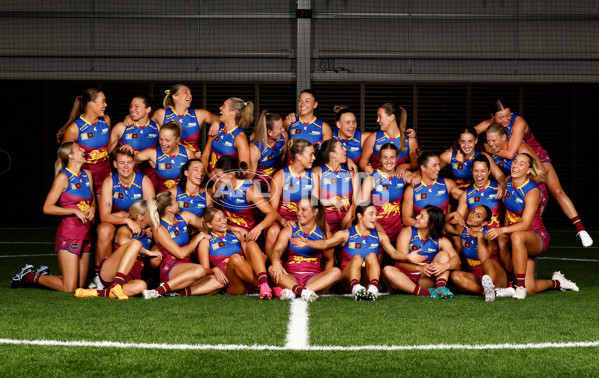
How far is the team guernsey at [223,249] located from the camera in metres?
5.89

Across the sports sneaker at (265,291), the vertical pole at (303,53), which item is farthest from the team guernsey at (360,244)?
the vertical pole at (303,53)

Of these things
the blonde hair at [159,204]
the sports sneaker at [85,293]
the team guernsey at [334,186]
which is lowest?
the sports sneaker at [85,293]

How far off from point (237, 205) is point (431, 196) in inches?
73.5

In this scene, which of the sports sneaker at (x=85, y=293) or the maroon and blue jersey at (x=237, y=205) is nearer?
the sports sneaker at (x=85, y=293)

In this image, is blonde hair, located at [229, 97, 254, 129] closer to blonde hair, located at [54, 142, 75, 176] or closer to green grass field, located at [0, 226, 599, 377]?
blonde hair, located at [54, 142, 75, 176]

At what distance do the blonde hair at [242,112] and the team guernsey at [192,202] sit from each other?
1002mm

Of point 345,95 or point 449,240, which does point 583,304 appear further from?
point 345,95

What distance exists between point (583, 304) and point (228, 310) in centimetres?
282

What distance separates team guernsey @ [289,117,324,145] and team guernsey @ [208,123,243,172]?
0.63 metres

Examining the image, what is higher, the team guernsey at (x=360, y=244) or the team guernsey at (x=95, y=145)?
the team guernsey at (x=95, y=145)

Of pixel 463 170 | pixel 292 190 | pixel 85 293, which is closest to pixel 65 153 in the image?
pixel 85 293

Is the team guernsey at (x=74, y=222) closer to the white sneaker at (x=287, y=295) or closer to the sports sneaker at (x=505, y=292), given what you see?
the white sneaker at (x=287, y=295)

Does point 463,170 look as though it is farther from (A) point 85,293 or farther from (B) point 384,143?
(A) point 85,293

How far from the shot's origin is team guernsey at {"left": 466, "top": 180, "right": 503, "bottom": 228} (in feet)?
20.3
